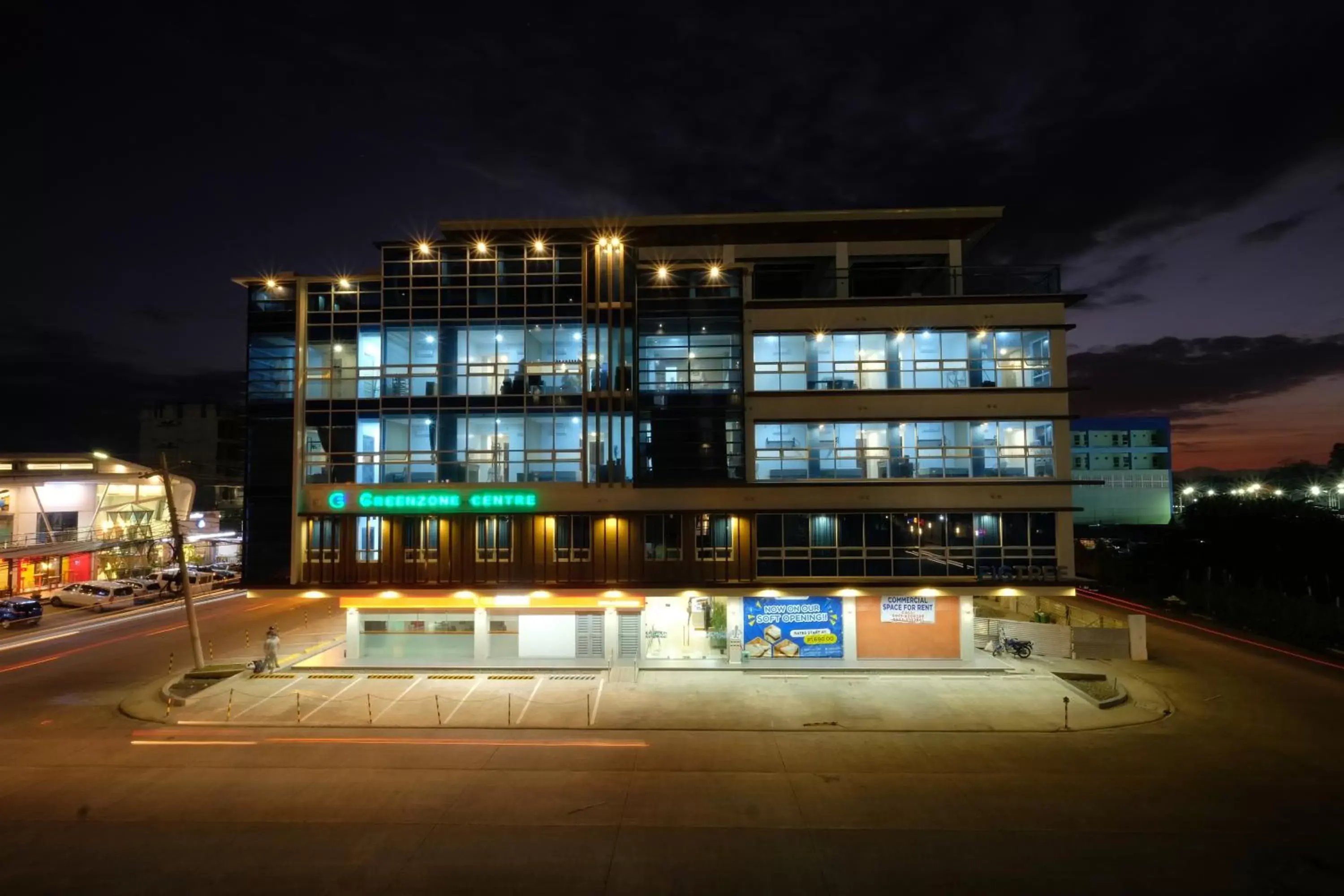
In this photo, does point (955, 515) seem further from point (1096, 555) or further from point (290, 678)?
point (1096, 555)

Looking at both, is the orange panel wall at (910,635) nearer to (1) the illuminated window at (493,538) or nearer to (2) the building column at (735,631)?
(2) the building column at (735,631)

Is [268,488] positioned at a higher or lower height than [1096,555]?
higher

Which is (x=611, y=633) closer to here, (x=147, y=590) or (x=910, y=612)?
(x=910, y=612)

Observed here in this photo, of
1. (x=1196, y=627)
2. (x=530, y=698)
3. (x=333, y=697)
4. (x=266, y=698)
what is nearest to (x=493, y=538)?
(x=530, y=698)

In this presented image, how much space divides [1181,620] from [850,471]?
23.7 metres

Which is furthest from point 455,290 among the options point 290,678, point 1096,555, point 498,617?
point 1096,555

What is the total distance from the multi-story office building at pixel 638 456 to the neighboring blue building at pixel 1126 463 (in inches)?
3082

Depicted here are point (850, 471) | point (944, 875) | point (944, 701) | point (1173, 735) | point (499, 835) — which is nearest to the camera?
point (944, 875)

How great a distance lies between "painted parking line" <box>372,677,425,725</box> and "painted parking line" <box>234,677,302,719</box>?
4143mm

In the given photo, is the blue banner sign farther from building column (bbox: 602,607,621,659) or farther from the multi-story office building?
building column (bbox: 602,607,621,659)

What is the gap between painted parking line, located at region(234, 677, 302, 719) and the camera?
22047 millimetres

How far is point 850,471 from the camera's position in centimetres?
2828

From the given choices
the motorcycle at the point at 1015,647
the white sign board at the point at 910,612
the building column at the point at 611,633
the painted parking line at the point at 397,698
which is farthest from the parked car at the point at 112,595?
the motorcycle at the point at 1015,647

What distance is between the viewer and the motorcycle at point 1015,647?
2884 cm
